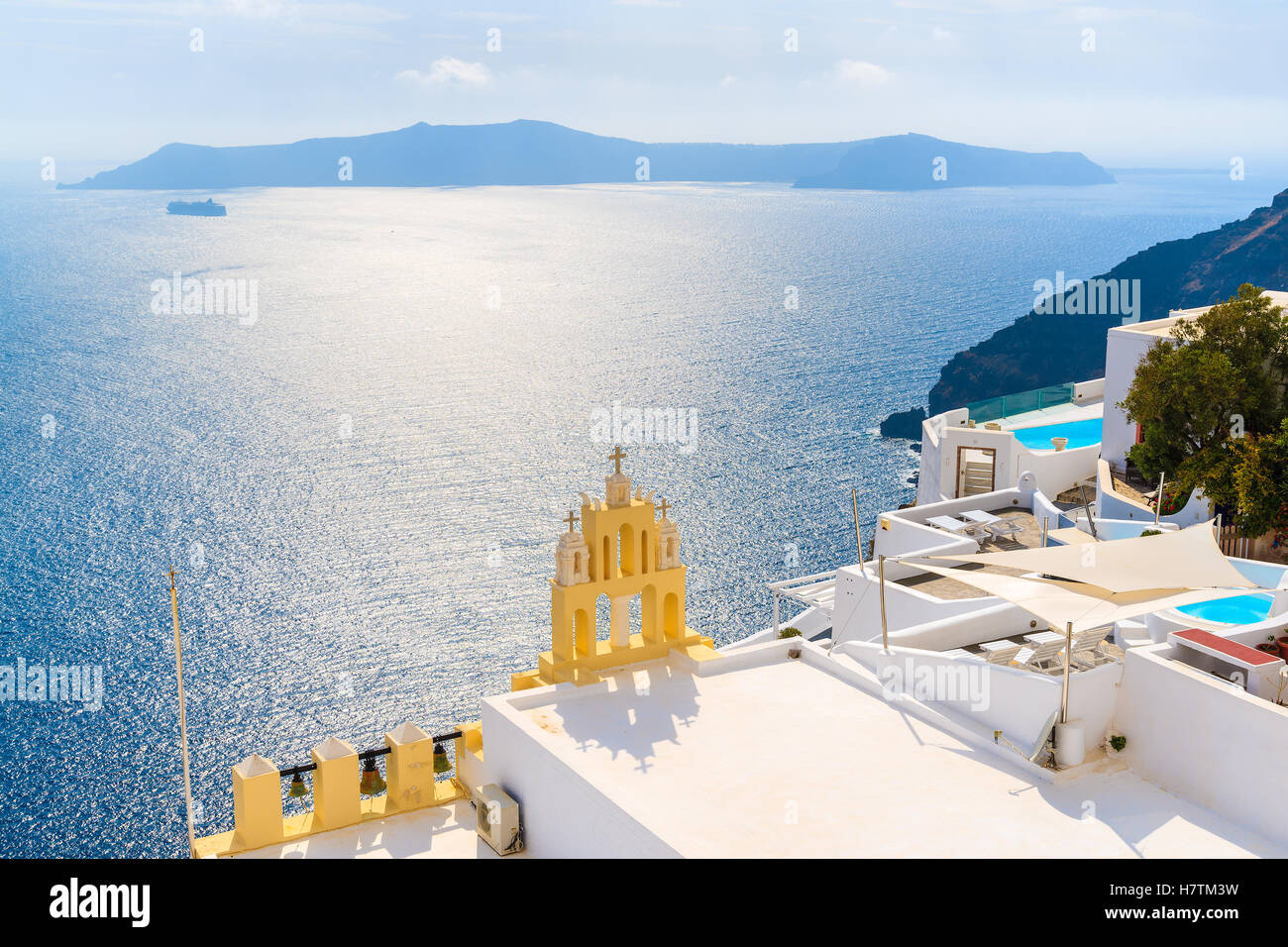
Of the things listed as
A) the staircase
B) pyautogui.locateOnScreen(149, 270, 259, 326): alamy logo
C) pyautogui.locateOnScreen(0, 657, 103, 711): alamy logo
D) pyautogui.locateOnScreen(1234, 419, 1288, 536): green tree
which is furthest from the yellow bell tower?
pyautogui.locateOnScreen(149, 270, 259, 326): alamy logo

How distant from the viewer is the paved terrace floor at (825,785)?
1494cm

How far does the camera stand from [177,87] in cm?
19600

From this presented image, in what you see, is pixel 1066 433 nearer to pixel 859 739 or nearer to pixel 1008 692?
pixel 1008 692

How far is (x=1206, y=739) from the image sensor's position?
52.9 ft

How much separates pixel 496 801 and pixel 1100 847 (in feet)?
27.9

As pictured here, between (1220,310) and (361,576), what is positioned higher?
(1220,310)

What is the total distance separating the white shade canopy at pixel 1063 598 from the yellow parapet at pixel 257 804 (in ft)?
35.9

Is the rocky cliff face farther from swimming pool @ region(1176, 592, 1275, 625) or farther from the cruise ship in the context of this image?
the cruise ship

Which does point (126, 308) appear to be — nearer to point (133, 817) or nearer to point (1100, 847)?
point (133, 817)

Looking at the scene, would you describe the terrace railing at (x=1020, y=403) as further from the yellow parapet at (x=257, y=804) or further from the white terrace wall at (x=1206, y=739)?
the yellow parapet at (x=257, y=804)

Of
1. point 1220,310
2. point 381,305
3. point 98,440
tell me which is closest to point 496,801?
point 1220,310

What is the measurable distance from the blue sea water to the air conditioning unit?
3133cm
